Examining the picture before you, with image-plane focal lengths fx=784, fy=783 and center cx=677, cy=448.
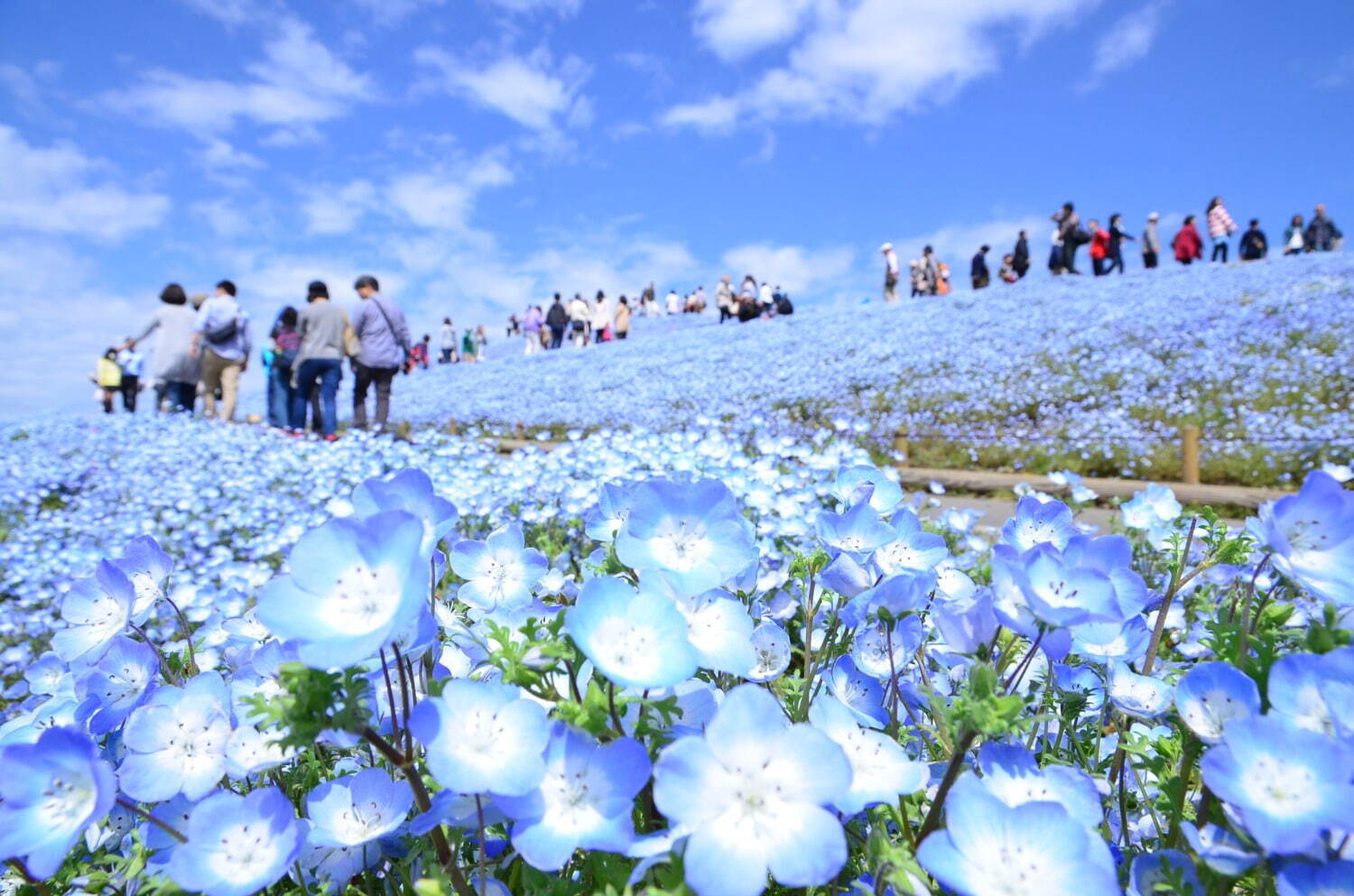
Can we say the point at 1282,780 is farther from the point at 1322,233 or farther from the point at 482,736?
the point at 1322,233

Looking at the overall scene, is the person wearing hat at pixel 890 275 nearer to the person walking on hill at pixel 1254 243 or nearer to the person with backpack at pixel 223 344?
the person walking on hill at pixel 1254 243

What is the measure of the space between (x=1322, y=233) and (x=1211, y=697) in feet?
Result: 101

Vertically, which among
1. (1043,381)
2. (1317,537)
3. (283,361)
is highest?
(283,361)

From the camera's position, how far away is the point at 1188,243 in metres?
22.8

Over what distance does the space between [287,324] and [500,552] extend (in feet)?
35.2

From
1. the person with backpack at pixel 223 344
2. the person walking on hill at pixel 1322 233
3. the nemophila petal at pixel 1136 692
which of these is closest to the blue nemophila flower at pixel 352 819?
the nemophila petal at pixel 1136 692

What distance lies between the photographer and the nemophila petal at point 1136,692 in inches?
43.1

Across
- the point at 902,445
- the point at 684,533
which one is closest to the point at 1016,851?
the point at 684,533

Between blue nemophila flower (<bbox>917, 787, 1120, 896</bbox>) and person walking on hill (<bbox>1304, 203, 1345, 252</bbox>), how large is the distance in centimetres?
3091

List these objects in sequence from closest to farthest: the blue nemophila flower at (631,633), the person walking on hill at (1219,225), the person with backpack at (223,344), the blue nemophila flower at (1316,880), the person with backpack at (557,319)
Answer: the blue nemophila flower at (1316,880), the blue nemophila flower at (631,633), the person with backpack at (223,344), the person walking on hill at (1219,225), the person with backpack at (557,319)

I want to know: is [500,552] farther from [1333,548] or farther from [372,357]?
[372,357]

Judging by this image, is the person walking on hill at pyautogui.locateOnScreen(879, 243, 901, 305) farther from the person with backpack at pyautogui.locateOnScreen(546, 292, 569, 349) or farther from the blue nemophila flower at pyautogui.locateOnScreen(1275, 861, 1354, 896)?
the blue nemophila flower at pyautogui.locateOnScreen(1275, 861, 1354, 896)

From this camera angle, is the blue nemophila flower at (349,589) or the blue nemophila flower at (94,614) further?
the blue nemophila flower at (94,614)

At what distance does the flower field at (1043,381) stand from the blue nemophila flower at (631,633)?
4.69 metres
